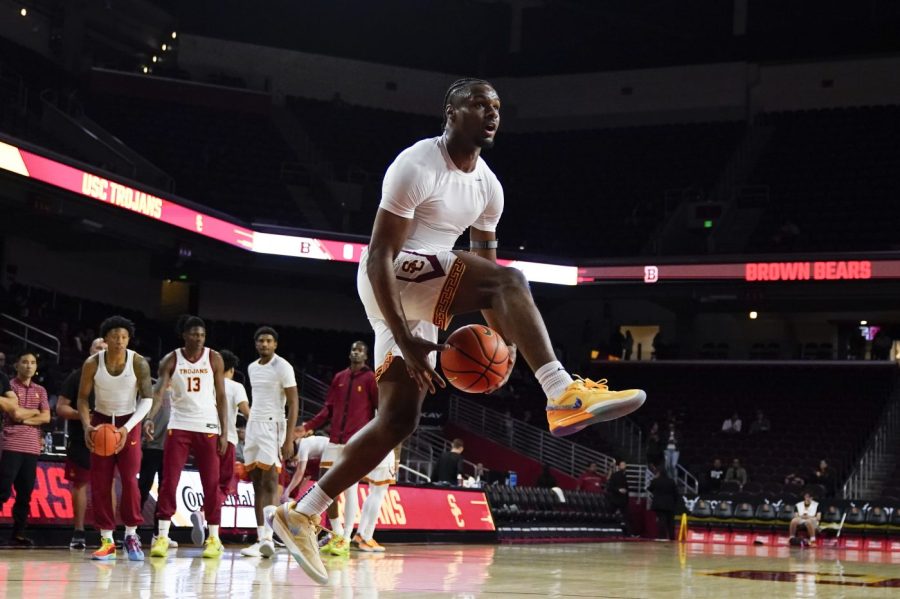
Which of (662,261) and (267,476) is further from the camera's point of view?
(662,261)

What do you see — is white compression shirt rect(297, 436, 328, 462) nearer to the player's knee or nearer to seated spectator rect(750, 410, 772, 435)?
the player's knee

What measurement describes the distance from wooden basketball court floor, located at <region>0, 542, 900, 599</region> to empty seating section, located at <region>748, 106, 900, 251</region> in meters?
20.1

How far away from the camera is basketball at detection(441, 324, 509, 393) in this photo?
16.3 ft

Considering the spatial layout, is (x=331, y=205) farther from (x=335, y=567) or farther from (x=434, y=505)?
(x=335, y=567)

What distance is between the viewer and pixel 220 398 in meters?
9.98

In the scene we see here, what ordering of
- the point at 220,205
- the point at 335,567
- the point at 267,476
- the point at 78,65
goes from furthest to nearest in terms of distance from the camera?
the point at 78,65, the point at 220,205, the point at 267,476, the point at 335,567

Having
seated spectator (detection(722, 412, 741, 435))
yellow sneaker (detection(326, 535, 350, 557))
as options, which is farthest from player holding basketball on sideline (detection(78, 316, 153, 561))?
seated spectator (detection(722, 412, 741, 435))

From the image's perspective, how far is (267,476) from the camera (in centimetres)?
1073

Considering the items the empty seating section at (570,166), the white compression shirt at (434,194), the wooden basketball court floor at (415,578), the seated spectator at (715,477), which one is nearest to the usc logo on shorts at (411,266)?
the white compression shirt at (434,194)

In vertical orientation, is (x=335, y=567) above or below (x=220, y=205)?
below

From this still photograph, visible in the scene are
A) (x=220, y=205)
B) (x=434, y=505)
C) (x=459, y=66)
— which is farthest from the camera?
(x=459, y=66)

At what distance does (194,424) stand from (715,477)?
18554 mm

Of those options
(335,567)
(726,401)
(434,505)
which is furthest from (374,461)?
(726,401)

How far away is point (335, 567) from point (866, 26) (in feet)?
99.4
